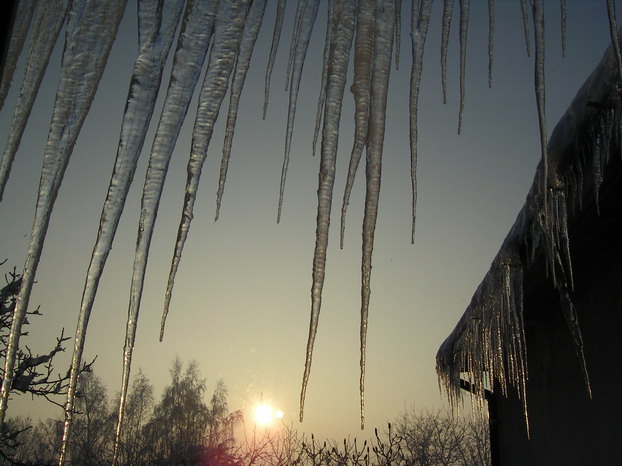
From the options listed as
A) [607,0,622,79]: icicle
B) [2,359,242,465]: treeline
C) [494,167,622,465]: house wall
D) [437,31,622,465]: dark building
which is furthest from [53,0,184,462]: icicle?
[2,359,242,465]: treeline

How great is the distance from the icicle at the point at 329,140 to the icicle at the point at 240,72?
18 cm

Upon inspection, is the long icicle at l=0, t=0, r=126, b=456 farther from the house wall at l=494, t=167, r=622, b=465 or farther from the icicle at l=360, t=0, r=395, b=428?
the house wall at l=494, t=167, r=622, b=465

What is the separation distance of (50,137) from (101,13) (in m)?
0.24

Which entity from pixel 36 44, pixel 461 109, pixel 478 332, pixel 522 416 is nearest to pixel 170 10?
pixel 36 44

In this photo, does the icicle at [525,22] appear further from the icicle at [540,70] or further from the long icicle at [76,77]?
the long icicle at [76,77]

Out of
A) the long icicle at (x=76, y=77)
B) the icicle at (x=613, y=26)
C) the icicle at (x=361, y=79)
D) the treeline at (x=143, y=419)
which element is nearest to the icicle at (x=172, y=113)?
the long icicle at (x=76, y=77)

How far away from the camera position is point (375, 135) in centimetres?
130

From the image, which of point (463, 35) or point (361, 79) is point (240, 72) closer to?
point (361, 79)

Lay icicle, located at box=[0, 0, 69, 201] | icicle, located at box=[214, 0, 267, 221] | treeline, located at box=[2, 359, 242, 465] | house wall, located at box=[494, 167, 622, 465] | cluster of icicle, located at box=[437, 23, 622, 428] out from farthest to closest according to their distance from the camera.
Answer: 1. treeline, located at box=[2, 359, 242, 465]
2. house wall, located at box=[494, 167, 622, 465]
3. cluster of icicle, located at box=[437, 23, 622, 428]
4. icicle, located at box=[214, 0, 267, 221]
5. icicle, located at box=[0, 0, 69, 201]

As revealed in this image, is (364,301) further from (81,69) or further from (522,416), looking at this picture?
(522,416)

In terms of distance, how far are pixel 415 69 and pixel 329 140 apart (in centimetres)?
29

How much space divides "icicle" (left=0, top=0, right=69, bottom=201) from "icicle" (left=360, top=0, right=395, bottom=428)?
672 mm

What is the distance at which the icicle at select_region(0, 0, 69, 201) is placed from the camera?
86 centimetres

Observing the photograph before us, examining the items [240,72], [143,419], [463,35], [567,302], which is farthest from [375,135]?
[143,419]
